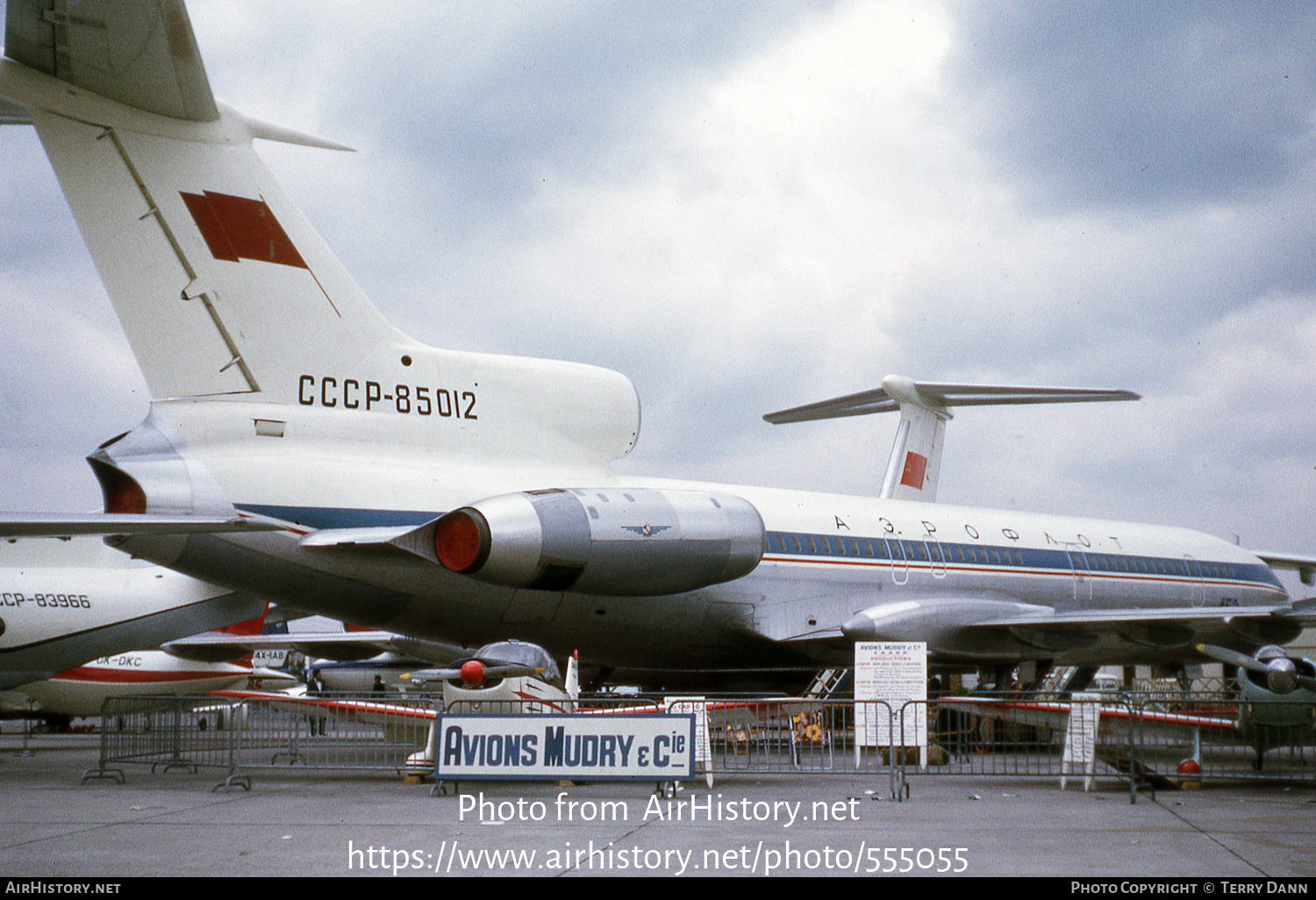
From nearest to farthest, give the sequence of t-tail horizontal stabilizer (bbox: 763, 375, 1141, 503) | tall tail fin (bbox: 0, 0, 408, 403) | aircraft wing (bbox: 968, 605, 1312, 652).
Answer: tall tail fin (bbox: 0, 0, 408, 403) < aircraft wing (bbox: 968, 605, 1312, 652) < t-tail horizontal stabilizer (bbox: 763, 375, 1141, 503)

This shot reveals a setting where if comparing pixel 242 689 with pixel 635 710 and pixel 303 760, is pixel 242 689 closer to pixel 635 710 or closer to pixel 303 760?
pixel 303 760

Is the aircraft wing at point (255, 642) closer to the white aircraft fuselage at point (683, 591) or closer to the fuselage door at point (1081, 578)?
the white aircraft fuselage at point (683, 591)

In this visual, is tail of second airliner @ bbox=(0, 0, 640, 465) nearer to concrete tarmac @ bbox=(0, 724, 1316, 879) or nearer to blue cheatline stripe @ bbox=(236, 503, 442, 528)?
blue cheatline stripe @ bbox=(236, 503, 442, 528)

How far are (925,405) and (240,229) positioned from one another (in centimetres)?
1503

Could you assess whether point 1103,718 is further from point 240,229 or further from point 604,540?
point 240,229

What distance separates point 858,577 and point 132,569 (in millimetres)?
12578

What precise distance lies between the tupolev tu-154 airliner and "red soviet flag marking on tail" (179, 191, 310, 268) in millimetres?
22

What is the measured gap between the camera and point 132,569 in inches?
784

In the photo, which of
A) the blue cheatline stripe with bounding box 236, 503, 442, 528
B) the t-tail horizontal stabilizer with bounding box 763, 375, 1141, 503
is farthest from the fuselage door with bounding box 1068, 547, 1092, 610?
the blue cheatline stripe with bounding box 236, 503, 442, 528

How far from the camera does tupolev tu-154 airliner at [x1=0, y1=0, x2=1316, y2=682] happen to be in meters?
10.3

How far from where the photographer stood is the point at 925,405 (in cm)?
2283

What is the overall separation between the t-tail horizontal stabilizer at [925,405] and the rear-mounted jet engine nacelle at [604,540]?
1033cm

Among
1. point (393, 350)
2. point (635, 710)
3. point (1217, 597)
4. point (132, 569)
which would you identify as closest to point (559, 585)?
point (635, 710)

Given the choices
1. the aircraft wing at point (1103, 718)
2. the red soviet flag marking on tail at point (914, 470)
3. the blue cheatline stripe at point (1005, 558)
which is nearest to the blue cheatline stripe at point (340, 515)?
the blue cheatline stripe at point (1005, 558)
